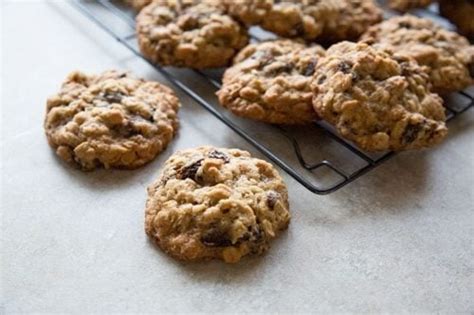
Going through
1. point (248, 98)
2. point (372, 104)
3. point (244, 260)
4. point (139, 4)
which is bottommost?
point (244, 260)

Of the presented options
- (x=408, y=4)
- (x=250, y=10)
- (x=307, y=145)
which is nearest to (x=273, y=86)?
(x=307, y=145)

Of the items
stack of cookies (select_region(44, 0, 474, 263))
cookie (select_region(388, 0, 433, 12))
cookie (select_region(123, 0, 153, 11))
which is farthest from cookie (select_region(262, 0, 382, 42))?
cookie (select_region(123, 0, 153, 11))

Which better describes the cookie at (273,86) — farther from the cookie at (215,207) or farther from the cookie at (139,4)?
the cookie at (139,4)

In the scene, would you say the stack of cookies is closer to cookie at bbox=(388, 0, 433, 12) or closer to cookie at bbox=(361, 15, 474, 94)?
cookie at bbox=(361, 15, 474, 94)

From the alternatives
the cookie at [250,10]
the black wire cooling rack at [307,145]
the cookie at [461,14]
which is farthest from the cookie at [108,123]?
the cookie at [461,14]

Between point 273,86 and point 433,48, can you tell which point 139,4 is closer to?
point 273,86

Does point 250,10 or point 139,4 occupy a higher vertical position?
point 250,10
